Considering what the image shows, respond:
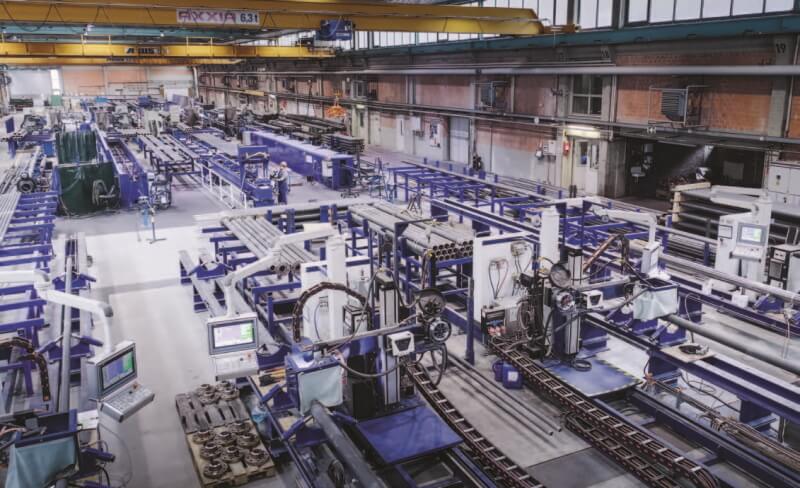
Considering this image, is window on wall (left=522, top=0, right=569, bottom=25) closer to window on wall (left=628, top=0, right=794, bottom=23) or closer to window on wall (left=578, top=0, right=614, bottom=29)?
window on wall (left=578, top=0, right=614, bottom=29)

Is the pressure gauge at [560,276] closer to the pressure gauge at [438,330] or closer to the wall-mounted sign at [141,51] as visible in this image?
the pressure gauge at [438,330]

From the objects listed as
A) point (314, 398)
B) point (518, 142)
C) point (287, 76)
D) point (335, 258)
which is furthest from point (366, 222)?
point (287, 76)

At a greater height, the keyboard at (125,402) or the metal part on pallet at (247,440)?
the keyboard at (125,402)

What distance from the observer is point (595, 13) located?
60.3 feet

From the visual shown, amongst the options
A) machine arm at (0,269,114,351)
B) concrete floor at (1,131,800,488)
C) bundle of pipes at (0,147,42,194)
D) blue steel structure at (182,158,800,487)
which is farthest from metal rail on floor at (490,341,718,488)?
bundle of pipes at (0,147,42,194)

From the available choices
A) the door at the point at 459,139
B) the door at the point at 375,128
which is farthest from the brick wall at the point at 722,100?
the door at the point at 375,128

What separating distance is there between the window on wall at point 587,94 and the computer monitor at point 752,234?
946 centimetres

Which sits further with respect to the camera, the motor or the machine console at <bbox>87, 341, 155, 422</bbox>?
the motor

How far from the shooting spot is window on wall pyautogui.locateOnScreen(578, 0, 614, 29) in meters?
17.9

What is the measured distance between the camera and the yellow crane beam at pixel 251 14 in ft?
39.1

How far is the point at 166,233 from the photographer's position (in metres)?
16.0

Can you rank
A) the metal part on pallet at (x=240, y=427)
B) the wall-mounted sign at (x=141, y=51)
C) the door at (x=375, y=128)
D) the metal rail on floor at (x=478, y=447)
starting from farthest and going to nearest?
the door at (x=375, y=128), the wall-mounted sign at (x=141, y=51), the metal part on pallet at (x=240, y=427), the metal rail on floor at (x=478, y=447)

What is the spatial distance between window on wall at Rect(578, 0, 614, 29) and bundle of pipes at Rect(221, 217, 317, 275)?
38.8 ft

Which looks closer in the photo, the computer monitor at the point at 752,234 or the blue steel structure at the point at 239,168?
the computer monitor at the point at 752,234
